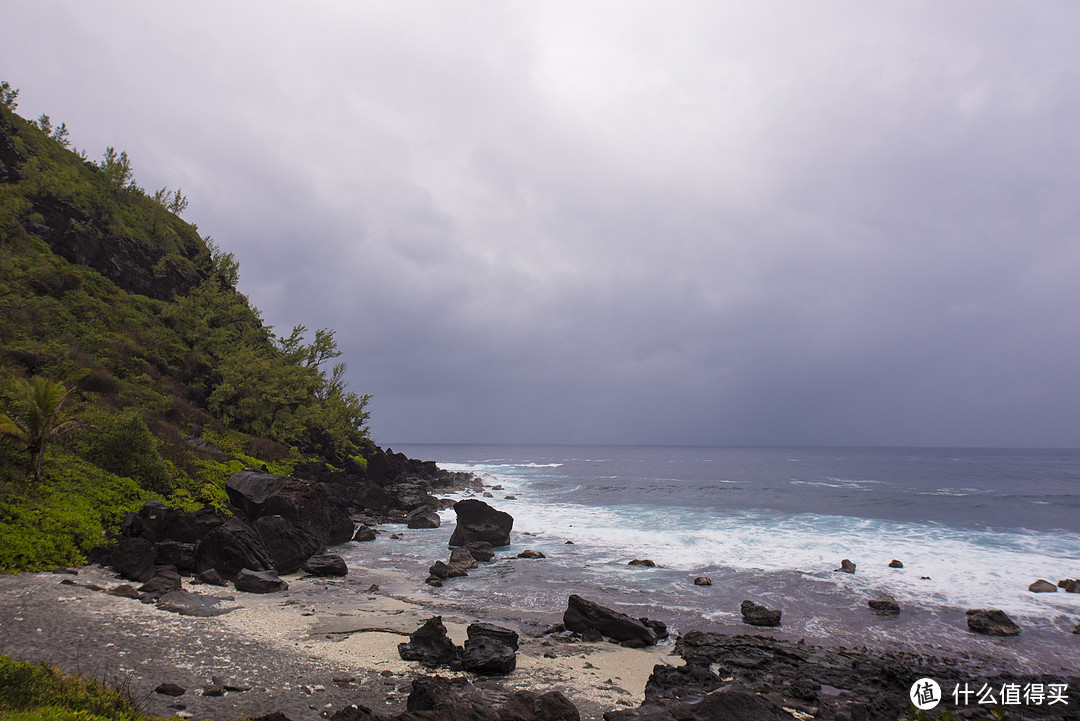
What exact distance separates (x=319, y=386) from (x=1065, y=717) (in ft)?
144

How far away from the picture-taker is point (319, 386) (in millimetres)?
43000

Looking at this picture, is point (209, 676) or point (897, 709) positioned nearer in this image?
point (209, 676)

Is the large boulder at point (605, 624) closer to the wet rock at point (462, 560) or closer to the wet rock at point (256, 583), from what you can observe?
the wet rock at point (462, 560)

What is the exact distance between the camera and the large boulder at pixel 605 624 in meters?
14.1

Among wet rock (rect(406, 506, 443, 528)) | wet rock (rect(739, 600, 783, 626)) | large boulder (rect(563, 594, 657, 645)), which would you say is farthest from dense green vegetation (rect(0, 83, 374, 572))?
wet rock (rect(739, 600, 783, 626))

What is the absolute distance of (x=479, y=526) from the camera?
28.0 meters

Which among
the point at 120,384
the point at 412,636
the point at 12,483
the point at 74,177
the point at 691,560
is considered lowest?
the point at 691,560

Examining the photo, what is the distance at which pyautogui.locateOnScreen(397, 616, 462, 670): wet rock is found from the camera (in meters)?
11.2

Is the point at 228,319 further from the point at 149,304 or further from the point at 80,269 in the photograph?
the point at 80,269

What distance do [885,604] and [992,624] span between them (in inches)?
113

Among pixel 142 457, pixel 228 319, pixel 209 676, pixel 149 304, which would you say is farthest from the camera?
pixel 228 319

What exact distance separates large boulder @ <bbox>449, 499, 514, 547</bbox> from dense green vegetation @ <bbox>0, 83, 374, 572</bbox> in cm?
1144

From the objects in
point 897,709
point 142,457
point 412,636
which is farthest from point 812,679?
point 142,457

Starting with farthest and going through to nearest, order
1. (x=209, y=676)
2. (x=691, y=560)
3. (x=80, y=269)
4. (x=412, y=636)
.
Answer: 1. (x=80, y=269)
2. (x=691, y=560)
3. (x=412, y=636)
4. (x=209, y=676)
